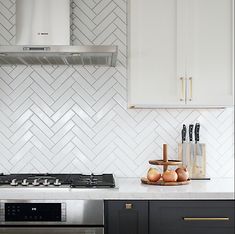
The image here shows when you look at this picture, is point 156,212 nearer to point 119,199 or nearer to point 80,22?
point 119,199

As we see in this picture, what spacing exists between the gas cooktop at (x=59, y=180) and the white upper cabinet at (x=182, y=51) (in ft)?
1.74

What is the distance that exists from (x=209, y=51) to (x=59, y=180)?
3.99 ft

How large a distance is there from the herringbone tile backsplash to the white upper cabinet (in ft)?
1.02

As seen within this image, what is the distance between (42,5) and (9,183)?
3.62ft

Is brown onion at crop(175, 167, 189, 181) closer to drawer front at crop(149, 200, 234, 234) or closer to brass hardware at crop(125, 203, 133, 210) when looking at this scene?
drawer front at crop(149, 200, 234, 234)

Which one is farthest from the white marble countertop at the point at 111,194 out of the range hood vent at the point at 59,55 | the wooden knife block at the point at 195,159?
the range hood vent at the point at 59,55

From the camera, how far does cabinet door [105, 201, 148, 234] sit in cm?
247

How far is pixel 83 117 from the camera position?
3.12 m

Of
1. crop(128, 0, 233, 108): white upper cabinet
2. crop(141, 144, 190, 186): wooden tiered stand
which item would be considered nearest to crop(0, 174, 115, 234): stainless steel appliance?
crop(141, 144, 190, 186): wooden tiered stand

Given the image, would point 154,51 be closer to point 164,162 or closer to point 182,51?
point 182,51

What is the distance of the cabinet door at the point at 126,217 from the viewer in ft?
8.11

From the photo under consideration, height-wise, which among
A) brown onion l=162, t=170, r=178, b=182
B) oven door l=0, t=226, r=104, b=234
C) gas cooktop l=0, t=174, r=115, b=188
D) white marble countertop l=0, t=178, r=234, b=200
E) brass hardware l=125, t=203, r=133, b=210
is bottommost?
oven door l=0, t=226, r=104, b=234

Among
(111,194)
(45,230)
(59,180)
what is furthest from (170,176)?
(45,230)

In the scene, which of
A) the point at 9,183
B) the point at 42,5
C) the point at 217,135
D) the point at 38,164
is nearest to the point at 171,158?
the point at 217,135
